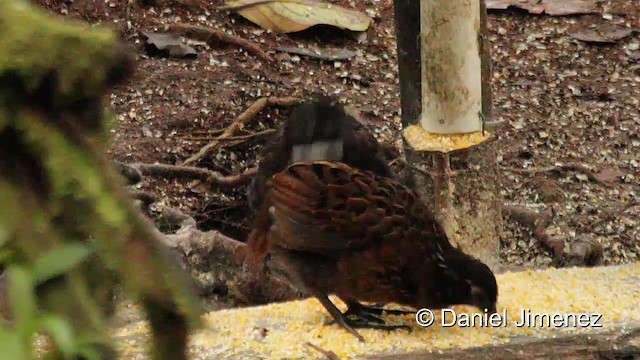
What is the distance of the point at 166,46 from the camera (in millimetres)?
7074

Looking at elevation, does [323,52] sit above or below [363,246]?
below

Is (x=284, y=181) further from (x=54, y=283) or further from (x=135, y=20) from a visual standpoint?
(x=135, y=20)

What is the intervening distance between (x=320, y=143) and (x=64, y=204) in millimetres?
3183

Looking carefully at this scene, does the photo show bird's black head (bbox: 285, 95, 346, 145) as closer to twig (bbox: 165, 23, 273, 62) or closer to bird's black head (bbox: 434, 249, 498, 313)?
bird's black head (bbox: 434, 249, 498, 313)

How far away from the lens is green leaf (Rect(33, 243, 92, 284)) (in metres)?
0.73

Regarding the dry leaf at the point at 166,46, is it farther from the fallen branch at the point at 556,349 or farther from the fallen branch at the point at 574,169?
the fallen branch at the point at 556,349

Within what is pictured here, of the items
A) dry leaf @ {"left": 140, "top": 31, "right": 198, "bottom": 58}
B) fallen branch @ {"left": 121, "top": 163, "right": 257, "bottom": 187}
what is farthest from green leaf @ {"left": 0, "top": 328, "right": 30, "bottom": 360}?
dry leaf @ {"left": 140, "top": 31, "right": 198, "bottom": 58}

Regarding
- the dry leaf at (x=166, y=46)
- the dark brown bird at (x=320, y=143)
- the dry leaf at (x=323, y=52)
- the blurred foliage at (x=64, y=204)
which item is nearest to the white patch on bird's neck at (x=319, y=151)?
the dark brown bird at (x=320, y=143)

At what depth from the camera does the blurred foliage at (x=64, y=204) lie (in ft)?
2.36

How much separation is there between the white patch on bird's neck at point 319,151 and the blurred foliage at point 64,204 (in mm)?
3081

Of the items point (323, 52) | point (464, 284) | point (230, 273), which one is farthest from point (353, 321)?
point (323, 52)

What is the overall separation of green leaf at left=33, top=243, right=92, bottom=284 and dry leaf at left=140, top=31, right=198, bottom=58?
6.42 metres

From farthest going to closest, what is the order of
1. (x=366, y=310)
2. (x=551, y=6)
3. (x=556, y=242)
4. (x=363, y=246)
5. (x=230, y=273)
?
(x=551, y=6)
(x=556, y=242)
(x=230, y=273)
(x=366, y=310)
(x=363, y=246)

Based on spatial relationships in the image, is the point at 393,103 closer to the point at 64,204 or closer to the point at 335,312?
the point at 335,312
